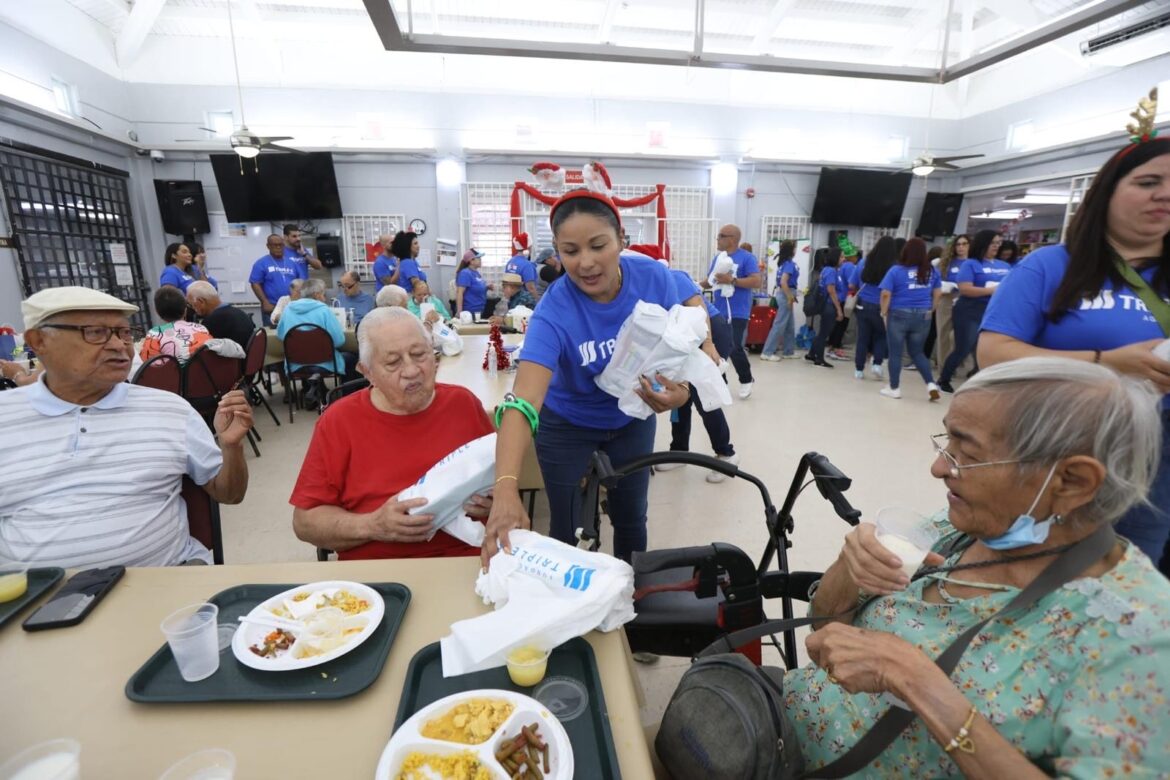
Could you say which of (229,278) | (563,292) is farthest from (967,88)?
(229,278)

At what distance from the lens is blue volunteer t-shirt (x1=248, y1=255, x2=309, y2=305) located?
6945 mm

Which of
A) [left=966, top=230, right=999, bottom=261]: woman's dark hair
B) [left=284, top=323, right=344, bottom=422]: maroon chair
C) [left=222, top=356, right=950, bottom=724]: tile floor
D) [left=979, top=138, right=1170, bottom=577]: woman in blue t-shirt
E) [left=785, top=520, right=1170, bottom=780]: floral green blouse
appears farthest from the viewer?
[left=966, top=230, right=999, bottom=261]: woman's dark hair

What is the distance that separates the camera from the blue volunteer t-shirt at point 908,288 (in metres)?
5.59

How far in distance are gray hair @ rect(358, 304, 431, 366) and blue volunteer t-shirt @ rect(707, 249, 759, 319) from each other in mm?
4514

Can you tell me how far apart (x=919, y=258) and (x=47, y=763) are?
674 centimetres

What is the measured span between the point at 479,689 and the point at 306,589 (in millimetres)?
518

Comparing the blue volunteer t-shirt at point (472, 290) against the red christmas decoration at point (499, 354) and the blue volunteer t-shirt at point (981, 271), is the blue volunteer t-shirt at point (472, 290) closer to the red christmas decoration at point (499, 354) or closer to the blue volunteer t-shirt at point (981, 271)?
the red christmas decoration at point (499, 354)

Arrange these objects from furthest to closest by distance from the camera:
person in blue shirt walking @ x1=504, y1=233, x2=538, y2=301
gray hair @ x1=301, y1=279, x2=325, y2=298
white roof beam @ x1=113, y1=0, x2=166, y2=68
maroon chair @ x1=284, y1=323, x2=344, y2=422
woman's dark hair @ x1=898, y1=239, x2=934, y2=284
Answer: person in blue shirt walking @ x1=504, y1=233, x2=538, y2=301 → white roof beam @ x1=113, y1=0, x2=166, y2=68 → gray hair @ x1=301, y1=279, x2=325, y2=298 → woman's dark hair @ x1=898, y1=239, x2=934, y2=284 → maroon chair @ x1=284, y1=323, x2=344, y2=422

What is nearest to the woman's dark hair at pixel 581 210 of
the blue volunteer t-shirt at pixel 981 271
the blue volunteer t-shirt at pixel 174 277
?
the blue volunteer t-shirt at pixel 981 271

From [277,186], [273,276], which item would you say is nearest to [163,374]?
[273,276]

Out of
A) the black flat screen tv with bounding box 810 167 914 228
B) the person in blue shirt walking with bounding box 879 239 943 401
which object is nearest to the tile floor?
the person in blue shirt walking with bounding box 879 239 943 401

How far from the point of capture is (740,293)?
5820 mm

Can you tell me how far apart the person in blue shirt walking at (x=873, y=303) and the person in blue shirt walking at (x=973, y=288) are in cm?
74

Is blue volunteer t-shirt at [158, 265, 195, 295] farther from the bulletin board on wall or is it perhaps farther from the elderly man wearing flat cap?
the elderly man wearing flat cap
